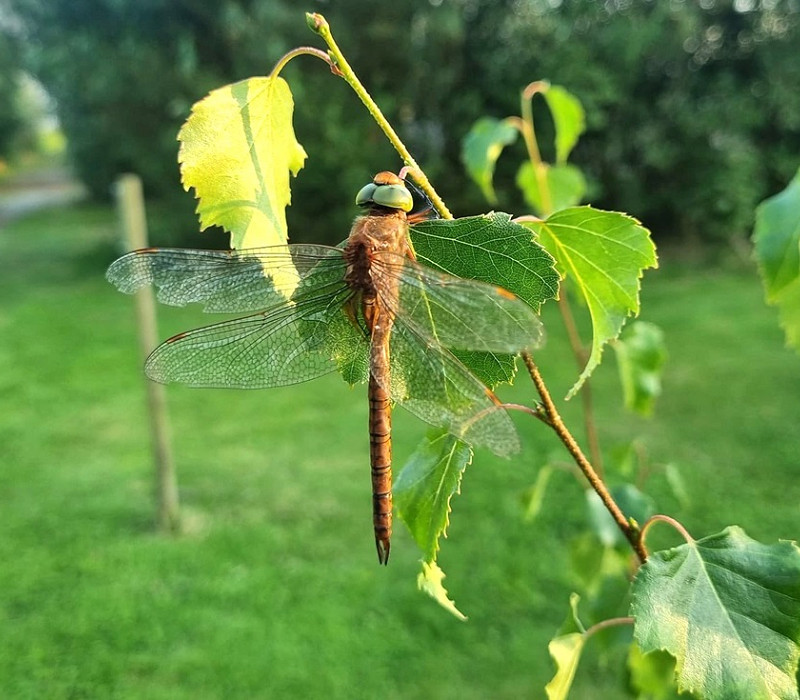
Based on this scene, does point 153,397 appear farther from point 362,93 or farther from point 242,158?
point 362,93

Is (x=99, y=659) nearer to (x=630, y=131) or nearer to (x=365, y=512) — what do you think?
(x=365, y=512)

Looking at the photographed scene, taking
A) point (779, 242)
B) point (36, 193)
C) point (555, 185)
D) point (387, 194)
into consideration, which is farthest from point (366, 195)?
point (36, 193)

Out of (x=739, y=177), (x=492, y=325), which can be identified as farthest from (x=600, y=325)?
(x=739, y=177)

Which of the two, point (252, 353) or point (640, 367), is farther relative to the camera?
point (640, 367)

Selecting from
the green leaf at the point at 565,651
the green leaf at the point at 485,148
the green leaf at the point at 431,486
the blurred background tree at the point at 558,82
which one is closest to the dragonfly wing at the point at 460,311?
the green leaf at the point at 431,486

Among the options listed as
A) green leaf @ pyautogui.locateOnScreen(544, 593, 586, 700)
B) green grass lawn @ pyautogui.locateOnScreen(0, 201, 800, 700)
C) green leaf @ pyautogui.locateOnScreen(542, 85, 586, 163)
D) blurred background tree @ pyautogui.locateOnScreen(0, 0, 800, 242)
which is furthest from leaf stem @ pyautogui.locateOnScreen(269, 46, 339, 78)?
blurred background tree @ pyautogui.locateOnScreen(0, 0, 800, 242)

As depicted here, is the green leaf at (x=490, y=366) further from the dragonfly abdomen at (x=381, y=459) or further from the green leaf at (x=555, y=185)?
the green leaf at (x=555, y=185)
